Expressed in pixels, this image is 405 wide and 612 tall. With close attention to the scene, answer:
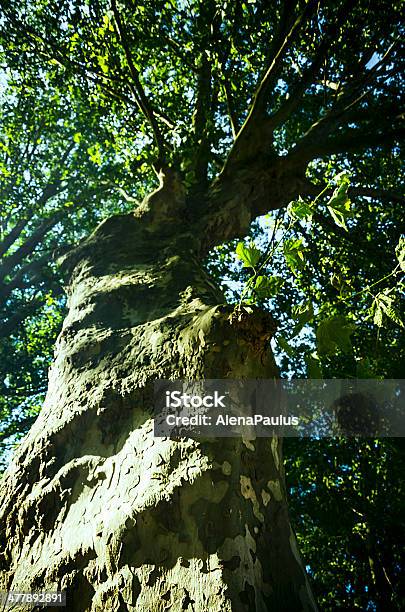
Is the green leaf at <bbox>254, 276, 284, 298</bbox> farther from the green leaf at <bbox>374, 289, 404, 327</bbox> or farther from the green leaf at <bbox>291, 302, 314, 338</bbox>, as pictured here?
the green leaf at <bbox>374, 289, 404, 327</bbox>

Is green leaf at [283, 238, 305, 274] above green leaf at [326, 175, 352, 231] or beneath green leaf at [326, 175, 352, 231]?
beneath

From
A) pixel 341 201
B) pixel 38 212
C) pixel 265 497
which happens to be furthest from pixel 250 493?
pixel 38 212

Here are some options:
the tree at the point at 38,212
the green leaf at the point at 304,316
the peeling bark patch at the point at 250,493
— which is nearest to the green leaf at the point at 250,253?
the green leaf at the point at 304,316

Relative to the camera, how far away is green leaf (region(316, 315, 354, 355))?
160 centimetres

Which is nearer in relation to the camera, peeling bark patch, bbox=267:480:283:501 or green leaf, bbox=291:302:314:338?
peeling bark patch, bbox=267:480:283:501

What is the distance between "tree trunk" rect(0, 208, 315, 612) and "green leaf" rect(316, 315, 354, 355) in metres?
0.22

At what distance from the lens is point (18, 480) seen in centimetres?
162

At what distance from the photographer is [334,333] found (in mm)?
1617

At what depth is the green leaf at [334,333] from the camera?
1598 millimetres

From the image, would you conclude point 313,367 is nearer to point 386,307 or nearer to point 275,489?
point 386,307

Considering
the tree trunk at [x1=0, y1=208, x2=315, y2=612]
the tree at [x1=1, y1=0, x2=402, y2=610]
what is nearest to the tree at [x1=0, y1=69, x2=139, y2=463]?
the tree at [x1=1, y1=0, x2=402, y2=610]

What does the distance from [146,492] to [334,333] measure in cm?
90

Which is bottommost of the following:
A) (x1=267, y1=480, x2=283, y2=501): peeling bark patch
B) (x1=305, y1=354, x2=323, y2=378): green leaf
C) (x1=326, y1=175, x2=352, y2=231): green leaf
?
(x1=267, y1=480, x2=283, y2=501): peeling bark patch

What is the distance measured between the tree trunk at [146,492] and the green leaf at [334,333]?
0.22 meters
